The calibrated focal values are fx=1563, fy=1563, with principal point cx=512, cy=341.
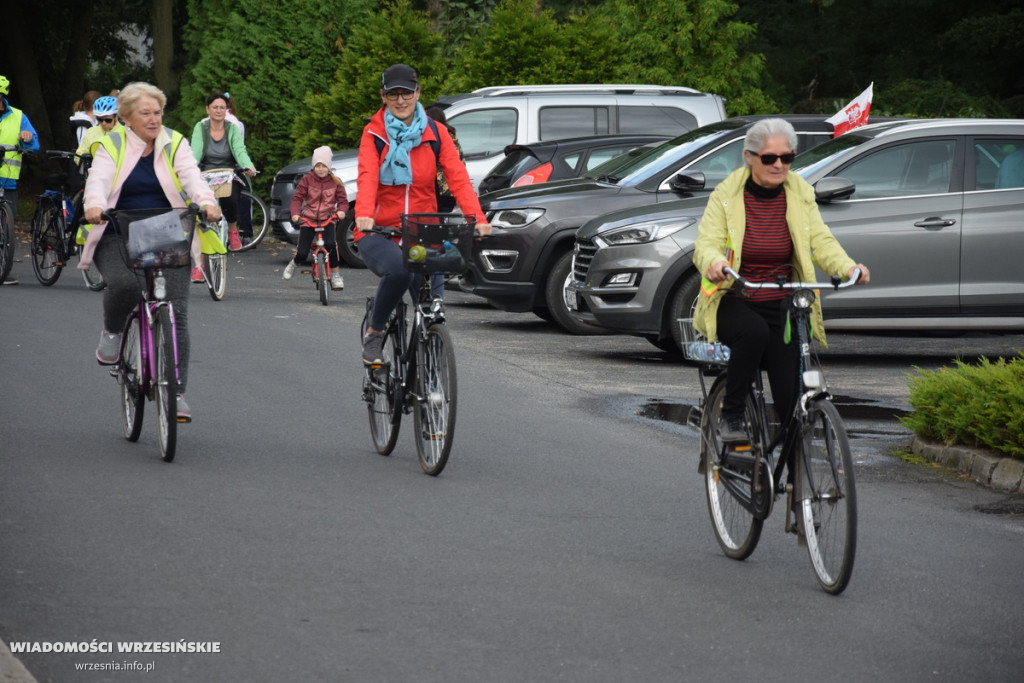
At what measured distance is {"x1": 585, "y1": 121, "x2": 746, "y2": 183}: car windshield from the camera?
1380 cm

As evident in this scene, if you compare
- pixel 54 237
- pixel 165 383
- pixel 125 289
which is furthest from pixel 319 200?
pixel 165 383

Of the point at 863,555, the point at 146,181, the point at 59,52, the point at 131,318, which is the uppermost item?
the point at 59,52

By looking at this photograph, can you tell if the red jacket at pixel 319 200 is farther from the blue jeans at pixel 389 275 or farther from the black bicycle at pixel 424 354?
the blue jeans at pixel 389 275

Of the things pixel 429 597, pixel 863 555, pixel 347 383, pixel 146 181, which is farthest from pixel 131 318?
pixel 863 555

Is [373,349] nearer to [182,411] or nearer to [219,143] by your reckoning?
[182,411]

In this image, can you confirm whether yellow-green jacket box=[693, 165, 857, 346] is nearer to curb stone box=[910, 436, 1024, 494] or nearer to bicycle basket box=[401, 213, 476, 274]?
bicycle basket box=[401, 213, 476, 274]

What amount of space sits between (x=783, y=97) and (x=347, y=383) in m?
24.9

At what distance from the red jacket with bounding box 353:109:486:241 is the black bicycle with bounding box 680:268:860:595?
6.80ft

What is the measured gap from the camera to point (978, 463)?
320 inches

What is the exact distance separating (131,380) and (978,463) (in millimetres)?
4433

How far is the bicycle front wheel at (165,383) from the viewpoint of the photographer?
7.55 metres

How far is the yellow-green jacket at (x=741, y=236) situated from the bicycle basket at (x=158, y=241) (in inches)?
117

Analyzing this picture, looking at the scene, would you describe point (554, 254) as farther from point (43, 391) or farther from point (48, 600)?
point (48, 600)

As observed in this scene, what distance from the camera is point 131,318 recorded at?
321 inches
